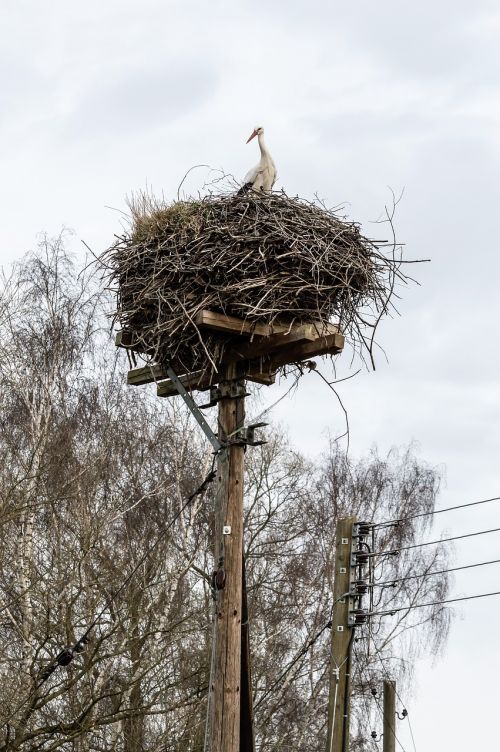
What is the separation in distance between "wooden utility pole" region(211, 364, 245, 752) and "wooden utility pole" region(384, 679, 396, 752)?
6399mm

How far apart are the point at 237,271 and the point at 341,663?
11.5ft

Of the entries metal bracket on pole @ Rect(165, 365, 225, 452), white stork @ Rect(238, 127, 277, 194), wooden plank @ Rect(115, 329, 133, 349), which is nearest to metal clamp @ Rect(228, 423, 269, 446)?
metal bracket on pole @ Rect(165, 365, 225, 452)

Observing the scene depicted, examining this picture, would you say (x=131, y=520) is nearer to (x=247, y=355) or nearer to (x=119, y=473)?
(x=119, y=473)

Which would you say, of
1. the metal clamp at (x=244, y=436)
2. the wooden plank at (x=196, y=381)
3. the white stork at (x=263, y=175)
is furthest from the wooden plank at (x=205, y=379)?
the white stork at (x=263, y=175)

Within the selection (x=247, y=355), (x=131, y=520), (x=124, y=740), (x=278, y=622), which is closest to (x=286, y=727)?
(x=278, y=622)

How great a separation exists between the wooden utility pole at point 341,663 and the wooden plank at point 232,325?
111 inches

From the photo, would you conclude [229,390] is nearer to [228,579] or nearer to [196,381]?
[196,381]

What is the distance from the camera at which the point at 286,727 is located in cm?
1841

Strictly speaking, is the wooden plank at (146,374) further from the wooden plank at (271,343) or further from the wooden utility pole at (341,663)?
the wooden utility pole at (341,663)

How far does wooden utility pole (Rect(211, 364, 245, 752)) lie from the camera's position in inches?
296

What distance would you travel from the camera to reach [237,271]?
7.84 meters

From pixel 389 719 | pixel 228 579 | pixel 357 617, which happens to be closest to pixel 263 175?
pixel 228 579

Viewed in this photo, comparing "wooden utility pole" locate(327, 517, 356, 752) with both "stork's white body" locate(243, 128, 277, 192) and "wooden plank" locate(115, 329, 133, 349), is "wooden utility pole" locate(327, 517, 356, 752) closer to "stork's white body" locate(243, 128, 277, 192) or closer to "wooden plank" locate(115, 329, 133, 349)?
"wooden plank" locate(115, 329, 133, 349)

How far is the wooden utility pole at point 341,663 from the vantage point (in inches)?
382
